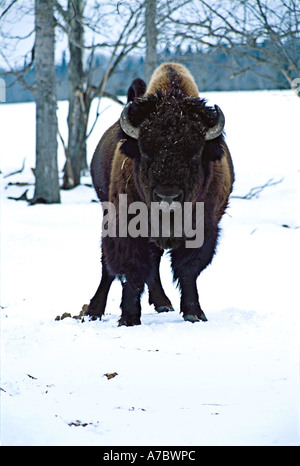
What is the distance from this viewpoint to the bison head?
4.47 m

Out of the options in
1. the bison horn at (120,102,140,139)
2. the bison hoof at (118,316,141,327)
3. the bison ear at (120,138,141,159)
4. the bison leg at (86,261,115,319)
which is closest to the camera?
the bison horn at (120,102,140,139)

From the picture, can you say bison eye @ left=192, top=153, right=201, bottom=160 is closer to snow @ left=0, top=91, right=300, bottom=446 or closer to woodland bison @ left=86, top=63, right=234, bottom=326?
woodland bison @ left=86, top=63, right=234, bottom=326

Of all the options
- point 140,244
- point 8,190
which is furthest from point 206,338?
point 8,190

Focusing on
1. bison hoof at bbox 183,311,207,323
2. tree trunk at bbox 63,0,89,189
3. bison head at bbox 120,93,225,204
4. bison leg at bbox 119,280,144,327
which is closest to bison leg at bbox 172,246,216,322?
bison hoof at bbox 183,311,207,323

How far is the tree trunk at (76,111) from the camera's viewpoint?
1616 centimetres

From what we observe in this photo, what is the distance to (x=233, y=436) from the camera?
8.80 ft

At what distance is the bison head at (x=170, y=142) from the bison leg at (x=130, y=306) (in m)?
0.82

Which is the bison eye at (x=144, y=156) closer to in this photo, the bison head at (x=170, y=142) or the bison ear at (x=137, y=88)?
the bison head at (x=170, y=142)

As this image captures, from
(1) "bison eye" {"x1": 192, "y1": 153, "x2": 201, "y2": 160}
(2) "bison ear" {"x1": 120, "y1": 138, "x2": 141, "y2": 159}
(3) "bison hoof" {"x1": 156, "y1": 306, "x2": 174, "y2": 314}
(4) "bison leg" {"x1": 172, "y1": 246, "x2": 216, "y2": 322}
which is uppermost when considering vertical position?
(2) "bison ear" {"x1": 120, "y1": 138, "x2": 141, "y2": 159}

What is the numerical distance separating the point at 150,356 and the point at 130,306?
1277 millimetres

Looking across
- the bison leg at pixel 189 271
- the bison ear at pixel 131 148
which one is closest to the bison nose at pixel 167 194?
the bison ear at pixel 131 148

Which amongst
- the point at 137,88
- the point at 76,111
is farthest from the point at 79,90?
the point at 137,88

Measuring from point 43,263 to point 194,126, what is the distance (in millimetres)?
4142

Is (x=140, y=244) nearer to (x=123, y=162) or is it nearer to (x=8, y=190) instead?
(x=123, y=162)
